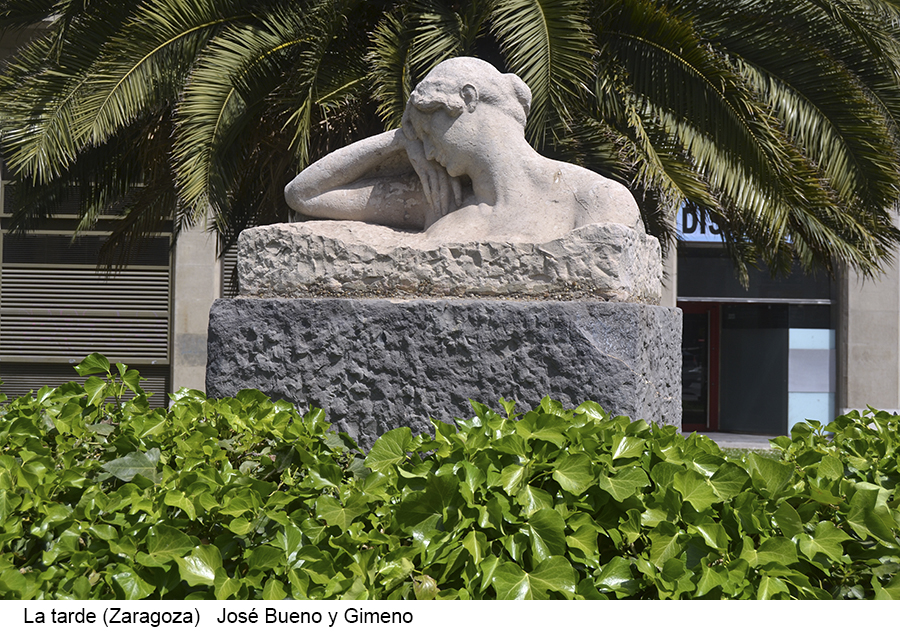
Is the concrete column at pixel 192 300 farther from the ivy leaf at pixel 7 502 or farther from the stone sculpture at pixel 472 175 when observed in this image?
the ivy leaf at pixel 7 502

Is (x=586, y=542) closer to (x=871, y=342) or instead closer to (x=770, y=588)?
(x=770, y=588)

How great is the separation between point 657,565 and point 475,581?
323 mm

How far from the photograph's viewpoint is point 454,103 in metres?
3.63

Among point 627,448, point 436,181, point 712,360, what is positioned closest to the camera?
point 627,448

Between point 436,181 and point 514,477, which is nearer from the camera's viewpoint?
point 514,477

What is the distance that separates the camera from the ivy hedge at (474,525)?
1.41 meters

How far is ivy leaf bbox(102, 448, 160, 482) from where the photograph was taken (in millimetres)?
1892

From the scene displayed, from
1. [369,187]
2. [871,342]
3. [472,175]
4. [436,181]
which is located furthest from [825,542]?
[871,342]

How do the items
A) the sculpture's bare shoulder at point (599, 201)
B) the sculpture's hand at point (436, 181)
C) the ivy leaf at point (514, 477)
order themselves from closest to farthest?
the ivy leaf at point (514, 477)
the sculpture's bare shoulder at point (599, 201)
the sculpture's hand at point (436, 181)

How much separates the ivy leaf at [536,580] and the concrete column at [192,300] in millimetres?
9426

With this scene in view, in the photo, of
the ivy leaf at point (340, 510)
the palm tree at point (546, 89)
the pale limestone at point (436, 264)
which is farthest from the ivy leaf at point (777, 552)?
the palm tree at point (546, 89)

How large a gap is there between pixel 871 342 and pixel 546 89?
24.1ft

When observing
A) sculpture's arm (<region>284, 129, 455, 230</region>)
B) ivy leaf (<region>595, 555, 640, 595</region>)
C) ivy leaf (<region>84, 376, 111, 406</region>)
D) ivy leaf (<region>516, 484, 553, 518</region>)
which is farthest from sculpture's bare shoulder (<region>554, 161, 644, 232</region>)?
ivy leaf (<region>595, 555, 640, 595</region>)

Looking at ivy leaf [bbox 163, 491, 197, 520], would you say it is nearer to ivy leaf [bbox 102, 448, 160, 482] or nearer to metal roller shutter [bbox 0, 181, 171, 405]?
ivy leaf [bbox 102, 448, 160, 482]
